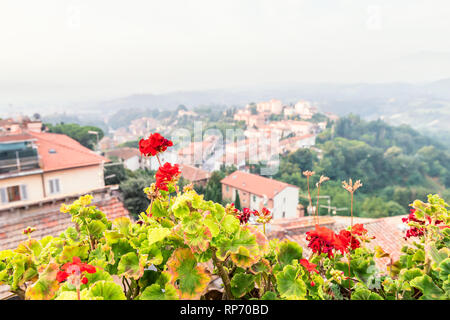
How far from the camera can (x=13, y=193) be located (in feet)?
21.5

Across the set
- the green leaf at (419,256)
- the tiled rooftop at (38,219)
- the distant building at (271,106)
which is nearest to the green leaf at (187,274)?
the green leaf at (419,256)

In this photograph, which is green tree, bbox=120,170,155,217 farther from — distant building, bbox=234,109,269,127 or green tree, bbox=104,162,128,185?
distant building, bbox=234,109,269,127

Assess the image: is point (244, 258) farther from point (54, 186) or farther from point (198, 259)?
Answer: point (54, 186)

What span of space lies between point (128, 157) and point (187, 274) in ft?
41.9

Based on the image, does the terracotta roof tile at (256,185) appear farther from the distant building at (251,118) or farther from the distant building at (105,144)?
the distant building at (251,118)

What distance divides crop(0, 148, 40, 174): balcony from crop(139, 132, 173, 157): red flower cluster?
738 centimetres

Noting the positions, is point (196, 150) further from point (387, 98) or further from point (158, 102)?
point (387, 98)

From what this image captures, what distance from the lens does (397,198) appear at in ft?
40.7

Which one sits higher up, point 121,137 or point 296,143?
point 121,137

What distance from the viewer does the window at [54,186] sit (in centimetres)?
699

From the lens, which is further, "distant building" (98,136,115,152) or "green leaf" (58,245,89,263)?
"distant building" (98,136,115,152)

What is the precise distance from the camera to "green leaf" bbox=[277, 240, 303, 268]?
67cm

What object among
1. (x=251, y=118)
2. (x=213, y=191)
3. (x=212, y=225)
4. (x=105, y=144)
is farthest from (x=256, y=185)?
(x=251, y=118)

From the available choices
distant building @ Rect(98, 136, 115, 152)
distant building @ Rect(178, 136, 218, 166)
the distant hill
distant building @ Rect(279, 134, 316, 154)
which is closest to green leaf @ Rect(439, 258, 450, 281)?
distant building @ Rect(178, 136, 218, 166)
